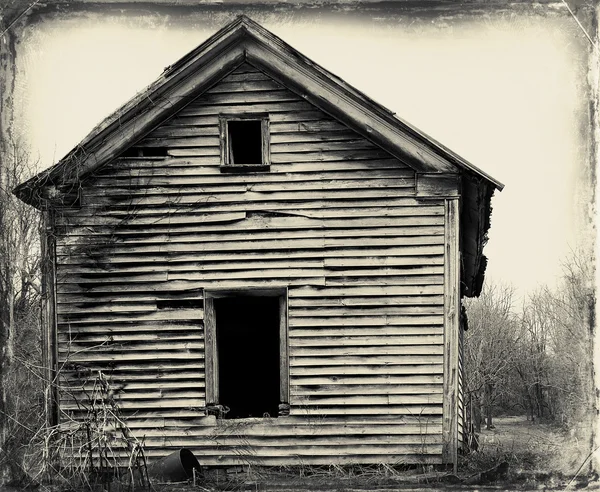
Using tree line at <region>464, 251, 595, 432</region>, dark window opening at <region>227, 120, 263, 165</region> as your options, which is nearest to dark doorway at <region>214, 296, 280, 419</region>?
dark window opening at <region>227, 120, 263, 165</region>

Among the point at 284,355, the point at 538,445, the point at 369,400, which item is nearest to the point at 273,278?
the point at 284,355

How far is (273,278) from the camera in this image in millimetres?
10766

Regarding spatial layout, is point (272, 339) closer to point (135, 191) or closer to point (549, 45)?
point (135, 191)

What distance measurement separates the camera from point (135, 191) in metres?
10.9

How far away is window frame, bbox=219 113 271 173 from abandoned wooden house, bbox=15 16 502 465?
0.03 m

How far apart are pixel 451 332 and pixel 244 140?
14.5 feet

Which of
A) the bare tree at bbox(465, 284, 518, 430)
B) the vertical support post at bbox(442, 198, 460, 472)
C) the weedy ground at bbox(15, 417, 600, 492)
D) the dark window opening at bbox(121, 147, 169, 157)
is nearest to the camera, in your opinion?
the weedy ground at bbox(15, 417, 600, 492)

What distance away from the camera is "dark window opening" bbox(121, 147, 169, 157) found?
434 inches

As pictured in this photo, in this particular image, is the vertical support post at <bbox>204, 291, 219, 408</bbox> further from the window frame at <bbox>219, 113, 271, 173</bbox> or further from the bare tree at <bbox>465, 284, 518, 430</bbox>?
the bare tree at <bbox>465, 284, 518, 430</bbox>

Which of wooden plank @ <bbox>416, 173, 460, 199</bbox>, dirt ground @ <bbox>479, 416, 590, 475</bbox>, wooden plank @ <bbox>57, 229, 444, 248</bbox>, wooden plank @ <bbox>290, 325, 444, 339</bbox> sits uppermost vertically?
wooden plank @ <bbox>416, 173, 460, 199</bbox>

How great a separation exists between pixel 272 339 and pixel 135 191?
5196mm

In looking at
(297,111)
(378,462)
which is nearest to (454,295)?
(378,462)

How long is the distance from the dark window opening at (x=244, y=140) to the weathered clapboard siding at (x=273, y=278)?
224 millimetres

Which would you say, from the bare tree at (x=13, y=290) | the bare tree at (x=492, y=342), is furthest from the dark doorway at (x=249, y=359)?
the bare tree at (x=492, y=342)
